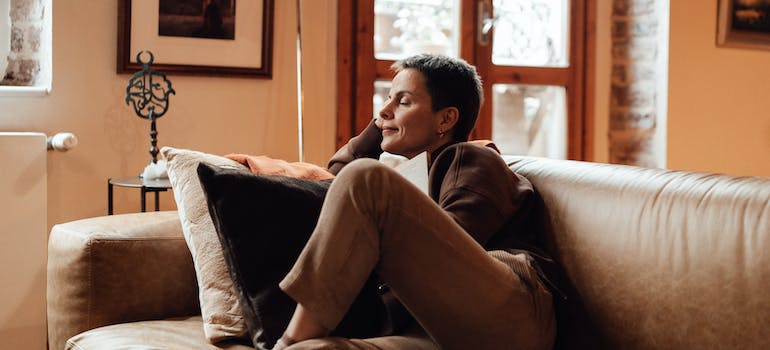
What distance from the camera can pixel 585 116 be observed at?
4121 millimetres

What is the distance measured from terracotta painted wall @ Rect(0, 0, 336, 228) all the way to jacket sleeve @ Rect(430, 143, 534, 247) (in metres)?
1.58

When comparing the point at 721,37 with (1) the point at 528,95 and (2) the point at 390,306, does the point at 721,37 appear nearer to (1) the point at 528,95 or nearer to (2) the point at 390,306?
(1) the point at 528,95

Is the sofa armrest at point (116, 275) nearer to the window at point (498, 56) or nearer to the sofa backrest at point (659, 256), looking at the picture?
the sofa backrest at point (659, 256)

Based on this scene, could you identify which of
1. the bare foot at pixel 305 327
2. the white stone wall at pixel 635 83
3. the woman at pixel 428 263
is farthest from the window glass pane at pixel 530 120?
the bare foot at pixel 305 327

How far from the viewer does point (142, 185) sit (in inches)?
105

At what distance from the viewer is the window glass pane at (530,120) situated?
3990 mm

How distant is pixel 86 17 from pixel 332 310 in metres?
2.00

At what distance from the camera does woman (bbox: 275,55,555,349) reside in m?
1.41

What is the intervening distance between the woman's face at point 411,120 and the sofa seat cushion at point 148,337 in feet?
2.01

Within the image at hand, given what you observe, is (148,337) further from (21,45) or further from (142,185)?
(21,45)

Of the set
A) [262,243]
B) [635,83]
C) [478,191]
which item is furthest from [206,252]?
[635,83]

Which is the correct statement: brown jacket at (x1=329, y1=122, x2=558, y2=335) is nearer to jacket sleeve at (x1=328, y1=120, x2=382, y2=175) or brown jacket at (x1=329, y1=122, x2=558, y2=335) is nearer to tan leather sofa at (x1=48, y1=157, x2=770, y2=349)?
tan leather sofa at (x1=48, y1=157, x2=770, y2=349)

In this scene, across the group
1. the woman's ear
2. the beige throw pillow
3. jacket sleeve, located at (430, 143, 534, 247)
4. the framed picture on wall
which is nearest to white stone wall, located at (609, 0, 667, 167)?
the framed picture on wall

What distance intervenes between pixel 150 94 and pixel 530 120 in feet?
6.21
